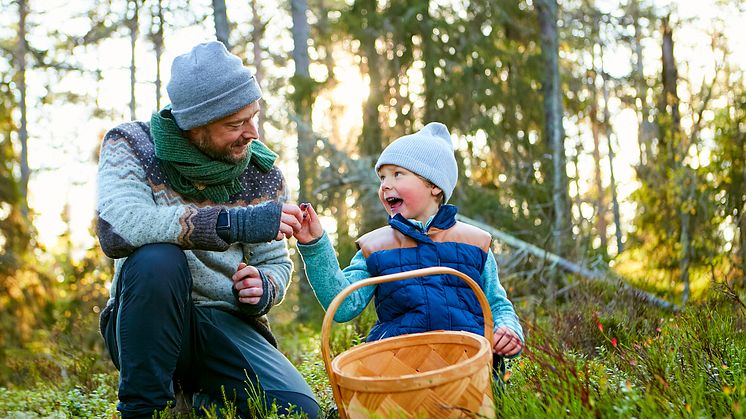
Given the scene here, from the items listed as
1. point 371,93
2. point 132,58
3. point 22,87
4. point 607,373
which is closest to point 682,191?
Result: point 607,373

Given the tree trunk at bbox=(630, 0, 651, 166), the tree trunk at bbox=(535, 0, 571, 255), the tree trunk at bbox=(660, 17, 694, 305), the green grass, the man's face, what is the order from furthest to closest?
the tree trunk at bbox=(535, 0, 571, 255) < the tree trunk at bbox=(630, 0, 651, 166) < the tree trunk at bbox=(660, 17, 694, 305) < the man's face < the green grass

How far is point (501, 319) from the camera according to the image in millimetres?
2795

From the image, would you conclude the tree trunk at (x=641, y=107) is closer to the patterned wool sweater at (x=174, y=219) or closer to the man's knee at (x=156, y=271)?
the patterned wool sweater at (x=174, y=219)

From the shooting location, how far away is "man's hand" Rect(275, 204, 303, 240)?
2562 millimetres

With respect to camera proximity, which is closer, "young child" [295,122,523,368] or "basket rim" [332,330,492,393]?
"basket rim" [332,330,492,393]

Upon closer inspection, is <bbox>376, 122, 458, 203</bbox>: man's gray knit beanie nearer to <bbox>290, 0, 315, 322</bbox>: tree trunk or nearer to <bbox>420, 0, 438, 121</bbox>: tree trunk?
<bbox>290, 0, 315, 322</bbox>: tree trunk

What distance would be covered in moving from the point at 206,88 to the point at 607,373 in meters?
1.89

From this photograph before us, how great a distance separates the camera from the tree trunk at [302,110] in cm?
909

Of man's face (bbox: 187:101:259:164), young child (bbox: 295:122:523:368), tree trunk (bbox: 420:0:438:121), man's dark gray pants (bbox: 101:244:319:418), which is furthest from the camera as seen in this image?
tree trunk (bbox: 420:0:438:121)

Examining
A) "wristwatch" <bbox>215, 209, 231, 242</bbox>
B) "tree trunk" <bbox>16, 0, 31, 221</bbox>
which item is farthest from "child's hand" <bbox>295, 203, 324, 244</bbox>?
"tree trunk" <bbox>16, 0, 31, 221</bbox>

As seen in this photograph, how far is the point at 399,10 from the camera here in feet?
29.2

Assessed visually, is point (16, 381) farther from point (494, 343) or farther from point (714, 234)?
point (714, 234)

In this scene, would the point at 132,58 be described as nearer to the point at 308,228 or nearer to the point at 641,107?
the point at 641,107

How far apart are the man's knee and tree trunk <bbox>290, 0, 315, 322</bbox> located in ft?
16.8
